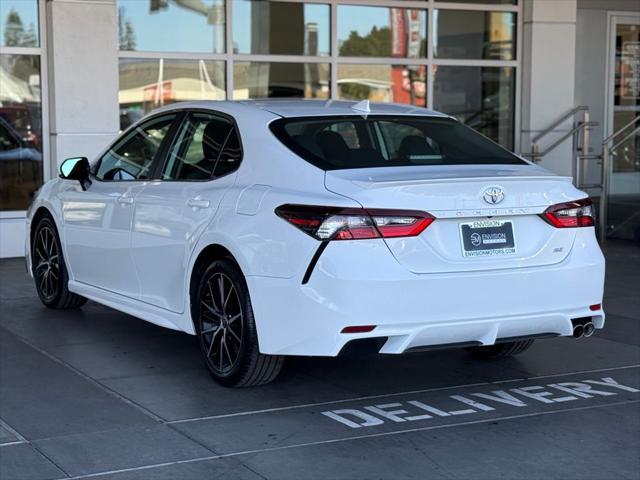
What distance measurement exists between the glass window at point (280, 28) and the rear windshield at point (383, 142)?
700 centimetres

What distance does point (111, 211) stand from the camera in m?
7.28

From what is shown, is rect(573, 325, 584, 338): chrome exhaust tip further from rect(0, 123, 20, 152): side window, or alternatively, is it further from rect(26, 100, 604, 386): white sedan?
rect(0, 123, 20, 152): side window

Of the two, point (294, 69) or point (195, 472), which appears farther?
point (294, 69)

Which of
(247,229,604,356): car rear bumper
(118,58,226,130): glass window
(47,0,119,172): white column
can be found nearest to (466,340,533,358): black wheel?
(247,229,604,356): car rear bumper

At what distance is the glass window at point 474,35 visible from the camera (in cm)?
1442

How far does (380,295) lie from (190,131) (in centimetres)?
209

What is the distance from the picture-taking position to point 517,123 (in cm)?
1466

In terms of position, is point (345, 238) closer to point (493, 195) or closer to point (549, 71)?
point (493, 195)

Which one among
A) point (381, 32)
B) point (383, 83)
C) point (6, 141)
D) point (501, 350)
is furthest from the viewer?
point (383, 83)

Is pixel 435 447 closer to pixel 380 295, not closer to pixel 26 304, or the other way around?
pixel 380 295

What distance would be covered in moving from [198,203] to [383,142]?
3.75ft

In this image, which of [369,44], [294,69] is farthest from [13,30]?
[369,44]

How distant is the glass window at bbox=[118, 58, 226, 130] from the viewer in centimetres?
1260

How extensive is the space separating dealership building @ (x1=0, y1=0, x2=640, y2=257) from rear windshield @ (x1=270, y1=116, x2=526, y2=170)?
19.3ft
